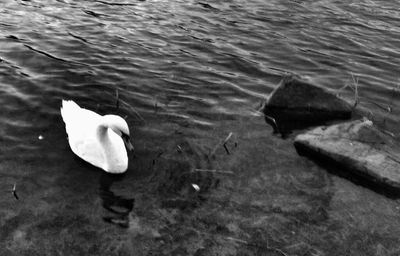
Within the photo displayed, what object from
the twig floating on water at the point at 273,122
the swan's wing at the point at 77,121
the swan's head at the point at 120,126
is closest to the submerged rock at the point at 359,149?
the twig floating on water at the point at 273,122

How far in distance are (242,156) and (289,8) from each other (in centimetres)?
1091

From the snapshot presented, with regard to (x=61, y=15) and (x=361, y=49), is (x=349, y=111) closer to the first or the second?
(x=361, y=49)

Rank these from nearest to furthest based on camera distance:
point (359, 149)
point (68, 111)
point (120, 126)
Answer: point (120, 126) < point (359, 149) < point (68, 111)

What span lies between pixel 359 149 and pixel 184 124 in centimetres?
376

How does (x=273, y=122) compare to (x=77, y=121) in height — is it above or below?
below

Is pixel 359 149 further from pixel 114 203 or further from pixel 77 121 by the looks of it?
pixel 77 121

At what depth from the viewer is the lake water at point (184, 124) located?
7.68 meters

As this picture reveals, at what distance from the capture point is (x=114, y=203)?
8234mm

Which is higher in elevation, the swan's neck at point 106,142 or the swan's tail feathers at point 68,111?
the swan's neck at point 106,142


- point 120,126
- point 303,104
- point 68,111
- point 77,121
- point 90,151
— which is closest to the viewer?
point 120,126

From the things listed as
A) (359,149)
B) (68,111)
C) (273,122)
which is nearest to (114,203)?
(68,111)

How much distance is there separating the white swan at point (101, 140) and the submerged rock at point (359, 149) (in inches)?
149

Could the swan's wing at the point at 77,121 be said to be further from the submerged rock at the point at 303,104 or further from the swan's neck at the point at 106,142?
the submerged rock at the point at 303,104

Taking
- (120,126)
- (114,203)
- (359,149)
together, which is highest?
(120,126)
